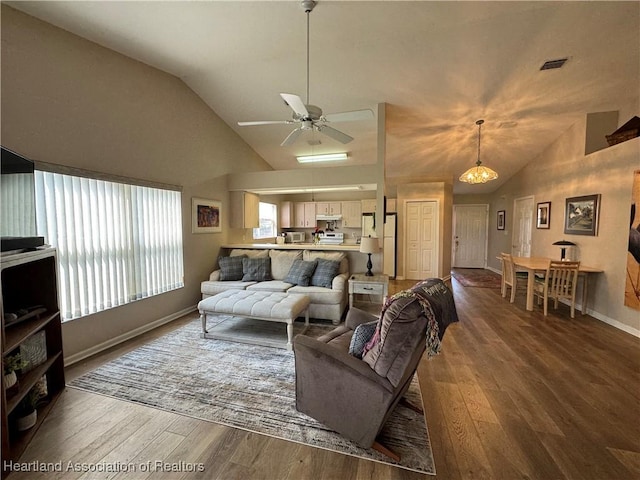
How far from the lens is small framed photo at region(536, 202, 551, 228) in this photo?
539cm

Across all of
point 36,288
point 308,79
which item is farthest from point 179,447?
point 308,79

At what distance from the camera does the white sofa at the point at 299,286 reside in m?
3.73

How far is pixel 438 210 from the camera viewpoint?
262 inches

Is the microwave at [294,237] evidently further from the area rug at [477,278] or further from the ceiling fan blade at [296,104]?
the ceiling fan blade at [296,104]

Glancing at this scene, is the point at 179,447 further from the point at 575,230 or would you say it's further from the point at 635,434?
the point at 575,230

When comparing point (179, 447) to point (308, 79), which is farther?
point (308, 79)

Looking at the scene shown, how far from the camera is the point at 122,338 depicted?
10.6 feet

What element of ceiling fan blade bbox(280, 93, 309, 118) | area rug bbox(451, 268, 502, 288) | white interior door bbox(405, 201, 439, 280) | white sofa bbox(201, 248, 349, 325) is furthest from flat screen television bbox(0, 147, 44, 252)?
area rug bbox(451, 268, 502, 288)

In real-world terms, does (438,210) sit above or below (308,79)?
below

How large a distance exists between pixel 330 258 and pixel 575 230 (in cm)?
419

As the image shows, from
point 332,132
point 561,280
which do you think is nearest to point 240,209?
point 332,132

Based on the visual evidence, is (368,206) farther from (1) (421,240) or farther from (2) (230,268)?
(2) (230,268)

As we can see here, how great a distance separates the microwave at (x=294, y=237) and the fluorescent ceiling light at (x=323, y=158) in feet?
6.85

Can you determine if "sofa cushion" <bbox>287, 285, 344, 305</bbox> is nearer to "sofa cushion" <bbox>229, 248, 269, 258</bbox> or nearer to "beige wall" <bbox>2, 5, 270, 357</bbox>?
"sofa cushion" <bbox>229, 248, 269, 258</bbox>
